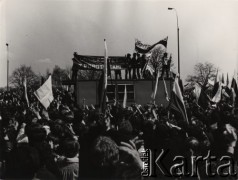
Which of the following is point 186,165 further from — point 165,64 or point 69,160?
point 69,160

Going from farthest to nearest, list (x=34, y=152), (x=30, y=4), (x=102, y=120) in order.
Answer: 1. (x=30, y=4)
2. (x=102, y=120)
3. (x=34, y=152)

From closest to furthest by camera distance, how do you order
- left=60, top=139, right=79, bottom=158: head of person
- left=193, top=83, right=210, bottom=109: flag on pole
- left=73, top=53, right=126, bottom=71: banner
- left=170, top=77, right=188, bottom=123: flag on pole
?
1. left=60, top=139, right=79, bottom=158: head of person
2. left=170, top=77, right=188, bottom=123: flag on pole
3. left=73, top=53, right=126, bottom=71: banner
4. left=193, top=83, right=210, bottom=109: flag on pole

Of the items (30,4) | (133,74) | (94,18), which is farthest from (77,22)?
(133,74)

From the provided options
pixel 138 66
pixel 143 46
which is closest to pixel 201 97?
pixel 138 66

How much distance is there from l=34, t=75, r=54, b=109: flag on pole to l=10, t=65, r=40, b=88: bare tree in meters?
0.16

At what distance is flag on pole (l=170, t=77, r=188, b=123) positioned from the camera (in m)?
5.69

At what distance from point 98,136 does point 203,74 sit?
2.27 m

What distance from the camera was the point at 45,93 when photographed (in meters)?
5.77

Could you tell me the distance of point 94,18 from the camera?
576 cm

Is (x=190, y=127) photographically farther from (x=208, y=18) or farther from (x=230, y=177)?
(x=208, y=18)

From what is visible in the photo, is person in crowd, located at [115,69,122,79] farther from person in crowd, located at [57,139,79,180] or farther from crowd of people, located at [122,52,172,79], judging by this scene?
person in crowd, located at [57,139,79,180]

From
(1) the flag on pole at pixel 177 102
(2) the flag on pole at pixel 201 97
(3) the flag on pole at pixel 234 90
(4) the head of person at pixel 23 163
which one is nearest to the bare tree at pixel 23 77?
(4) the head of person at pixel 23 163

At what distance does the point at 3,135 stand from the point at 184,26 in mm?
3393

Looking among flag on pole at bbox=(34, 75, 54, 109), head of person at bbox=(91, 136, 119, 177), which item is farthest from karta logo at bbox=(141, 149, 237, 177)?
flag on pole at bbox=(34, 75, 54, 109)
